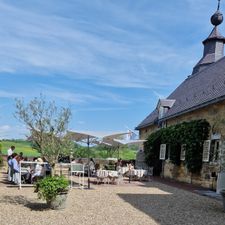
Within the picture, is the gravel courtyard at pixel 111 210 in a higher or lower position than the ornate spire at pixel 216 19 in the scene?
lower

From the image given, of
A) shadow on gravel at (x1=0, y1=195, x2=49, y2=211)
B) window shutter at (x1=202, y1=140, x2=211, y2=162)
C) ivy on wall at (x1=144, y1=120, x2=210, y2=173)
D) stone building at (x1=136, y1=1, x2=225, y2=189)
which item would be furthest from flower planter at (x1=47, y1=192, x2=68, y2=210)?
ivy on wall at (x1=144, y1=120, x2=210, y2=173)

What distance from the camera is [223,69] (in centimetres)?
2031

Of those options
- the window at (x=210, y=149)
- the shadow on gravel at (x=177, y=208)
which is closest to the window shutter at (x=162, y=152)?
the window at (x=210, y=149)

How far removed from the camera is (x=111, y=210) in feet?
29.5

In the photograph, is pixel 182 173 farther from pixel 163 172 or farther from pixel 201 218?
pixel 201 218

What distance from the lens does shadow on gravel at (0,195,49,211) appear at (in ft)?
29.2

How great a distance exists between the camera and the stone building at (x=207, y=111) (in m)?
15.5

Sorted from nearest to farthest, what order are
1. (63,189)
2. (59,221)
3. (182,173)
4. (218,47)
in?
(59,221)
(63,189)
(182,173)
(218,47)

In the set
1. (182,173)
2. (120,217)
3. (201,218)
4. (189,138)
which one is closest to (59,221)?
(120,217)

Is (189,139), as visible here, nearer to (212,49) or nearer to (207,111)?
(207,111)

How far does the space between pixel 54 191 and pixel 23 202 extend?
4.47 ft

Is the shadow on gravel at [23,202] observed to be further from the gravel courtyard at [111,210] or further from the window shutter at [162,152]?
the window shutter at [162,152]

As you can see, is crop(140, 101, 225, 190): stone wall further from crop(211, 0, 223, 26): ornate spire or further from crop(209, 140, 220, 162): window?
crop(211, 0, 223, 26): ornate spire

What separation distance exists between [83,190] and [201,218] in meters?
5.47
